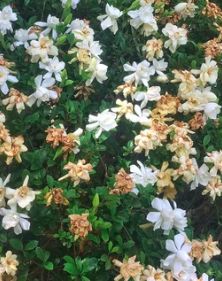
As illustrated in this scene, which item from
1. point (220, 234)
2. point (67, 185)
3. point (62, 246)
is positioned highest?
point (67, 185)

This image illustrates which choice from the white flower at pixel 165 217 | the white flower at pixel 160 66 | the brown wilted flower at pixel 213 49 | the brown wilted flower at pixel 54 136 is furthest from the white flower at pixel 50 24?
the white flower at pixel 165 217

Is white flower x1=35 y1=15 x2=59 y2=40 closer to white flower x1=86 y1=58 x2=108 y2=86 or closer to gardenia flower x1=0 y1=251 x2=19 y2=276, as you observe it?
white flower x1=86 y1=58 x2=108 y2=86

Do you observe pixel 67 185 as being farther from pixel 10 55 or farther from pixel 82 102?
pixel 10 55

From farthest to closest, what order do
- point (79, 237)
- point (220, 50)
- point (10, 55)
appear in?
point (220, 50), point (10, 55), point (79, 237)

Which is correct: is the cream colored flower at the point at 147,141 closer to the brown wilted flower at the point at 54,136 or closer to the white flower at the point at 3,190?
the brown wilted flower at the point at 54,136

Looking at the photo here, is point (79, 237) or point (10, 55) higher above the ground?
point (10, 55)

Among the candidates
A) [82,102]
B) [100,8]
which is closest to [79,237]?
[82,102]

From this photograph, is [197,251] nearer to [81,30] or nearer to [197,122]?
[197,122]
